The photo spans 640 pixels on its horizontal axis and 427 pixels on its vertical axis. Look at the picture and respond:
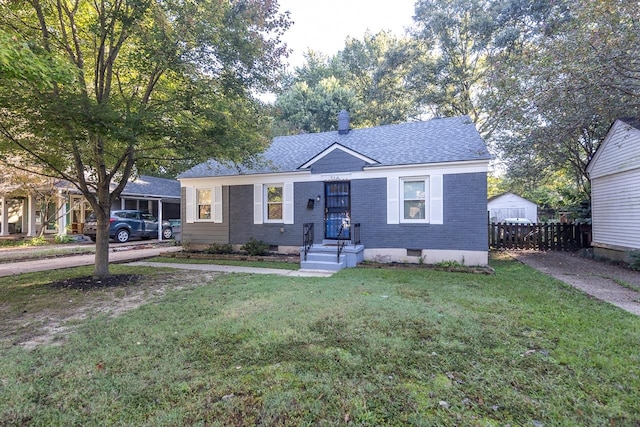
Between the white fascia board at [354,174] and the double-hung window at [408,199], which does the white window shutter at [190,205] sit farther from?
the double-hung window at [408,199]

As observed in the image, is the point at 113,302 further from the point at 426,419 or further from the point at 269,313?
the point at 426,419

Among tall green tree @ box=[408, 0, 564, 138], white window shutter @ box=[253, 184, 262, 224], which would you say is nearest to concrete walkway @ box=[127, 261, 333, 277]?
white window shutter @ box=[253, 184, 262, 224]

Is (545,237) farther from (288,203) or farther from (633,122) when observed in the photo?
(288,203)


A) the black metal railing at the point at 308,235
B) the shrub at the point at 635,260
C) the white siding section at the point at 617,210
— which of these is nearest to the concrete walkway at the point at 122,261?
the black metal railing at the point at 308,235

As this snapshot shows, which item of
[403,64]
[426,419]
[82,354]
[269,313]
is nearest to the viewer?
[426,419]

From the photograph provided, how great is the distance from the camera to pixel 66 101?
5.42m

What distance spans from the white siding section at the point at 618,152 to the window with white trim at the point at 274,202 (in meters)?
10.2

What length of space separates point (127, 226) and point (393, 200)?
46.3 feet

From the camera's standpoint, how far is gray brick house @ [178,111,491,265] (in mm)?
9172

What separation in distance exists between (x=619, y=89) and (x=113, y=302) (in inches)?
388

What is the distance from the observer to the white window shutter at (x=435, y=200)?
9320 millimetres

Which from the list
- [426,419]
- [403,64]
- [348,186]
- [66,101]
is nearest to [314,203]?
[348,186]

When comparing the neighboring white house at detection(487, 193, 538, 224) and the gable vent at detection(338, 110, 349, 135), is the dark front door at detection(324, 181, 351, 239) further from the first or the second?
the neighboring white house at detection(487, 193, 538, 224)

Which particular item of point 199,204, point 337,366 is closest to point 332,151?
point 199,204
